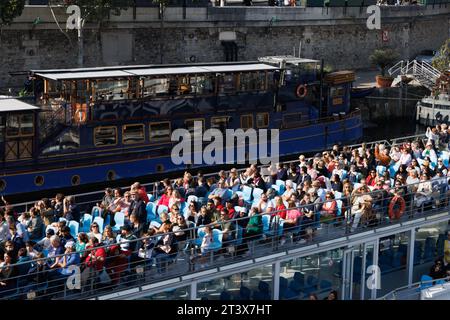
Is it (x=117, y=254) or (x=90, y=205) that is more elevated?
(x=117, y=254)

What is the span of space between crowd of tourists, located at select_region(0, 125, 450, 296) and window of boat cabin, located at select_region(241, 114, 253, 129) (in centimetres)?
919

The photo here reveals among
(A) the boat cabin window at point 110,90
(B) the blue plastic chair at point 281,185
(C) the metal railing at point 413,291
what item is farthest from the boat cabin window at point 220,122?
(C) the metal railing at point 413,291

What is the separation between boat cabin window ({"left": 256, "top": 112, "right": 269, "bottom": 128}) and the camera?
29359mm

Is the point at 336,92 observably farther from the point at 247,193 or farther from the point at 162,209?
the point at 162,209

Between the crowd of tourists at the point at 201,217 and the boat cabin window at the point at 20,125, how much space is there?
6196mm

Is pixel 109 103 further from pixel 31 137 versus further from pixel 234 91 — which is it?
pixel 234 91

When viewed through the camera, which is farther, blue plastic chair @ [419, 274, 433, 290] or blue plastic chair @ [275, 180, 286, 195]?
blue plastic chair @ [275, 180, 286, 195]

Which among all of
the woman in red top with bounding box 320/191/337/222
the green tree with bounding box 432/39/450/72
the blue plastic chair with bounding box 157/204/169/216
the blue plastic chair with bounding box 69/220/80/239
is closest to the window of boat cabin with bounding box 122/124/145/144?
the blue plastic chair with bounding box 157/204/169/216

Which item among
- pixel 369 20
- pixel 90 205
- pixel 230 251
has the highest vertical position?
pixel 369 20

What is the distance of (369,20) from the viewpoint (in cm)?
4691

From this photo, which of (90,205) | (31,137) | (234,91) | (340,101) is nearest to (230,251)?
(90,205)

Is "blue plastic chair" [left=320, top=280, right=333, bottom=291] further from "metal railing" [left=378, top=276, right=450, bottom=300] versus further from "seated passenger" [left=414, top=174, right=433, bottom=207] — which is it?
Result: "seated passenger" [left=414, top=174, right=433, bottom=207]

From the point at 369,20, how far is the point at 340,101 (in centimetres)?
1552
